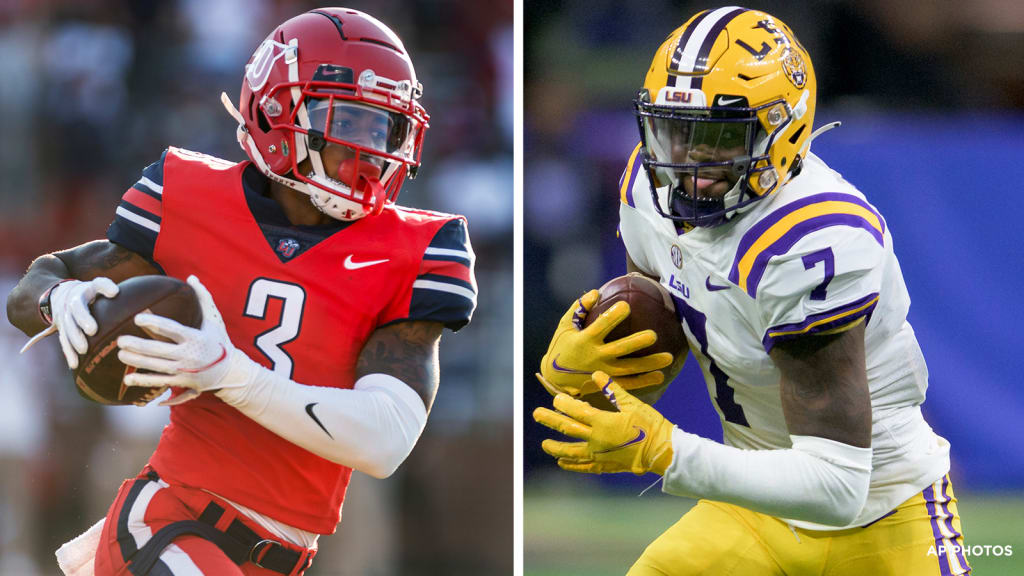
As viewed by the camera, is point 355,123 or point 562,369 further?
point 562,369

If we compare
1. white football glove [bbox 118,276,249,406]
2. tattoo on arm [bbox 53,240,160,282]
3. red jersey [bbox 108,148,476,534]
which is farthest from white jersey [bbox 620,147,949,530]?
tattoo on arm [bbox 53,240,160,282]

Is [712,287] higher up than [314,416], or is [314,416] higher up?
[712,287]

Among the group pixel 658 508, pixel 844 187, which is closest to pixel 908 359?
pixel 844 187

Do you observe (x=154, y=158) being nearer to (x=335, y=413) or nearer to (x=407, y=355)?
(x=407, y=355)

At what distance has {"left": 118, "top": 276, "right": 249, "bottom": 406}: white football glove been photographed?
82.1 inches

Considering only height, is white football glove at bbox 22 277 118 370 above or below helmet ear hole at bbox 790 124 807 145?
below

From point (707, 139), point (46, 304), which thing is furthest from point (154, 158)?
point (707, 139)

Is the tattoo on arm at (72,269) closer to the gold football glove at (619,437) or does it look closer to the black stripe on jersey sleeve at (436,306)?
the black stripe on jersey sleeve at (436,306)

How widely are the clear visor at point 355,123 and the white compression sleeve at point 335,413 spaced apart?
0.50m

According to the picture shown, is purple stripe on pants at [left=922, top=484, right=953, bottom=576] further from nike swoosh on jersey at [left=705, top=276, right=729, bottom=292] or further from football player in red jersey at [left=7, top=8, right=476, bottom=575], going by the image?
football player in red jersey at [left=7, top=8, right=476, bottom=575]

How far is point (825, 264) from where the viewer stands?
7.21 feet

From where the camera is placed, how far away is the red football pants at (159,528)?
2178 millimetres

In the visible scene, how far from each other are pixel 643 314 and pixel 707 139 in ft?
1.34

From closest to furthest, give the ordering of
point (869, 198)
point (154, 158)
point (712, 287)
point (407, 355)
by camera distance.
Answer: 1. point (407, 355)
2. point (712, 287)
3. point (869, 198)
4. point (154, 158)
